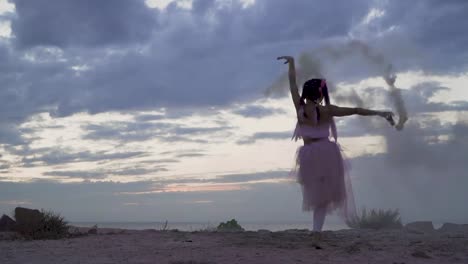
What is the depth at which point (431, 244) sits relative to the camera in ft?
28.5

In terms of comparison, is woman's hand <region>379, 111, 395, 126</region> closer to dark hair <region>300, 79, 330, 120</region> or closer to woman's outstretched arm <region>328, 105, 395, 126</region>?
woman's outstretched arm <region>328, 105, 395, 126</region>

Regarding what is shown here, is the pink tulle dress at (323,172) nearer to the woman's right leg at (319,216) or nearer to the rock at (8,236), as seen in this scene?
the woman's right leg at (319,216)

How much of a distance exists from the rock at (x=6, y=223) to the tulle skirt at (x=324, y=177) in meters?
6.74

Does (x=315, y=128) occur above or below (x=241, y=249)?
above

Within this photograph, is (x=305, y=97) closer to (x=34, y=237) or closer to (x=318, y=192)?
(x=318, y=192)

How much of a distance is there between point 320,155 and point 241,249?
5.75ft

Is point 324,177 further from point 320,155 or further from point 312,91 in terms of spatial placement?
point 312,91

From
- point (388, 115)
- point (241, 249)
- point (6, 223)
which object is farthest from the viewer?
point (6, 223)

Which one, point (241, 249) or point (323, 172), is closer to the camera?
point (241, 249)

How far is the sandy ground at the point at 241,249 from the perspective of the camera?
24.0 ft

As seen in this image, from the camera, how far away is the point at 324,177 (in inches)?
327

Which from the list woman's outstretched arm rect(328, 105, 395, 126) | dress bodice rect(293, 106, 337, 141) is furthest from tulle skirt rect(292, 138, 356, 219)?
woman's outstretched arm rect(328, 105, 395, 126)

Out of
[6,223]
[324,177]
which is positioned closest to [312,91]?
[324,177]

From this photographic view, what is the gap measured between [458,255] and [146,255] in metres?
4.28
